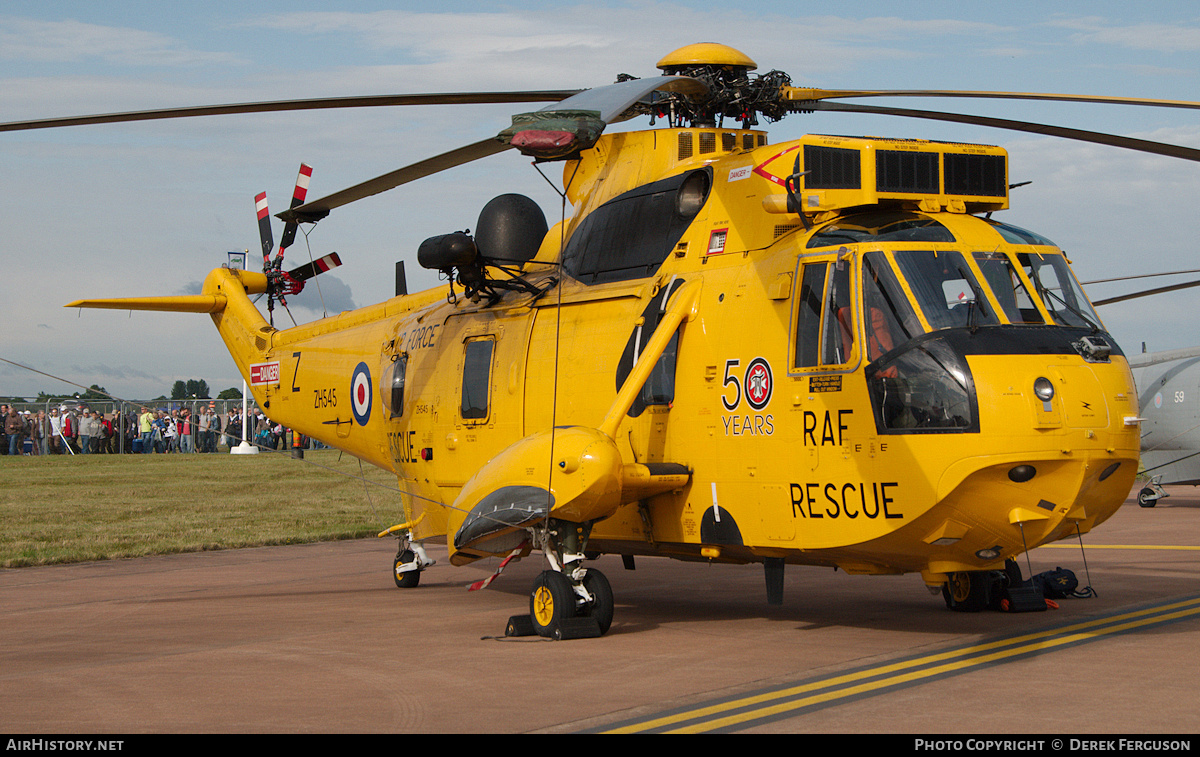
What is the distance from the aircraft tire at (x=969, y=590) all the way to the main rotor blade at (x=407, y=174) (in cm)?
588

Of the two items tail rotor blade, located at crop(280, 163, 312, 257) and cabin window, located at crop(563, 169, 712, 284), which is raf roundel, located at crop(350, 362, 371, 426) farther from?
cabin window, located at crop(563, 169, 712, 284)

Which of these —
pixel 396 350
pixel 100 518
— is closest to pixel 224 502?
pixel 100 518

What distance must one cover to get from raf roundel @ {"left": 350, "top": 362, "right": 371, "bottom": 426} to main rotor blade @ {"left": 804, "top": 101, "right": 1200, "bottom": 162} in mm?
6475

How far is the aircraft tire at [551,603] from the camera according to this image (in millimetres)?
10328

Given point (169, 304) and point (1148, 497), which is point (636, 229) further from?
point (1148, 497)

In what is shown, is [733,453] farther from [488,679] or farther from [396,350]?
[396,350]

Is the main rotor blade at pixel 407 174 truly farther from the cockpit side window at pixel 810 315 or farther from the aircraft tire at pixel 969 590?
the aircraft tire at pixel 969 590

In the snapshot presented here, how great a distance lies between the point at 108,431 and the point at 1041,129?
40699mm

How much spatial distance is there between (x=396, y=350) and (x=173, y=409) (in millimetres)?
39571

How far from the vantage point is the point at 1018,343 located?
28.6 ft

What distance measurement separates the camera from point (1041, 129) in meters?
10.7

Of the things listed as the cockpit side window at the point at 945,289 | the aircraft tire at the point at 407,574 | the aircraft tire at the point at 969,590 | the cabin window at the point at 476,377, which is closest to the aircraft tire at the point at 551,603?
the cabin window at the point at 476,377

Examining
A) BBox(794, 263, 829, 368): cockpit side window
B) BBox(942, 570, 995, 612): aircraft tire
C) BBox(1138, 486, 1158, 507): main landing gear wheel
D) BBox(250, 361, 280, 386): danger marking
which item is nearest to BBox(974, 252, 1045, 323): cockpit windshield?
BBox(794, 263, 829, 368): cockpit side window

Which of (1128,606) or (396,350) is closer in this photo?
(1128,606)
